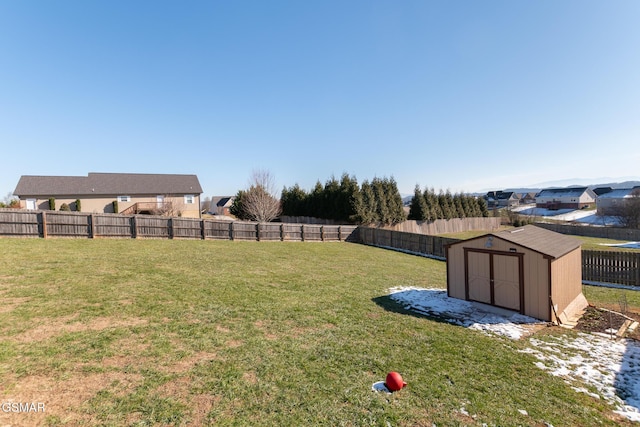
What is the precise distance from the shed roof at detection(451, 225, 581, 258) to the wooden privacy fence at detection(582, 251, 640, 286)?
5881mm

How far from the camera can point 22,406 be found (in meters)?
3.84

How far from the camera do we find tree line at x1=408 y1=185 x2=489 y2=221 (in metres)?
36.5

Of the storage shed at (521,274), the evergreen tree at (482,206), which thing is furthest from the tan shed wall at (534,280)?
the evergreen tree at (482,206)

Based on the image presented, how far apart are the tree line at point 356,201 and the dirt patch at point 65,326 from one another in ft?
79.3

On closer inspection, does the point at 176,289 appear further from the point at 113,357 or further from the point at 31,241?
the point at 31,241

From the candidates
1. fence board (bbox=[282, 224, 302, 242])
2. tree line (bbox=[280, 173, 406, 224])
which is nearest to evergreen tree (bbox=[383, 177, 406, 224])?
tree line (bbox=[280, 173, 406, 224])

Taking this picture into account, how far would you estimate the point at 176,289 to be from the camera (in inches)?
358

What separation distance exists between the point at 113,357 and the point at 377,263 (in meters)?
14.1

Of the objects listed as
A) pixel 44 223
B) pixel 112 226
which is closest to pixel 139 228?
pixel 112 226

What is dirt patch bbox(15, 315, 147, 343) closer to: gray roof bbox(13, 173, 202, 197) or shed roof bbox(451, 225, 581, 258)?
shed roof bbox(451, 225, 581, 258)

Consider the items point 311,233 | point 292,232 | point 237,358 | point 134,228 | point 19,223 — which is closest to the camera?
point 237,358

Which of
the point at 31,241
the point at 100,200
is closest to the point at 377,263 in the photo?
the point at 31,241

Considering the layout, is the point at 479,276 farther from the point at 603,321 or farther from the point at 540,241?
the point at 603,321

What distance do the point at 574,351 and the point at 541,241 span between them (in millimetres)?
4314
